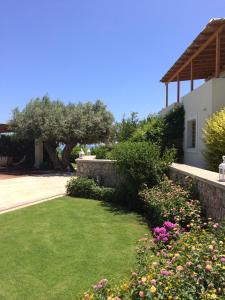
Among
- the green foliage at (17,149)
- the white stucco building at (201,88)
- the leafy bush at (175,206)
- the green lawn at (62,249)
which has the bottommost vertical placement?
the green lawn at (62,249)

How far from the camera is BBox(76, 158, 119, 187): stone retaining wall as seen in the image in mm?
12711

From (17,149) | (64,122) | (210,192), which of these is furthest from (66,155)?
(210,192)

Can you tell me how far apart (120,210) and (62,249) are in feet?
13.0

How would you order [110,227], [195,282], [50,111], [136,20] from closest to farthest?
[195,282]
[110,227]
[136,20]
[50,111]

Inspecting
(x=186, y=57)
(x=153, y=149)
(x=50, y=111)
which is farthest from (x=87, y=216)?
(x=50, y=111)

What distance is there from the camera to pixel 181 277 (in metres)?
2.64

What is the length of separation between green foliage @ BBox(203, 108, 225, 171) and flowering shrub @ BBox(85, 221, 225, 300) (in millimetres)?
6274

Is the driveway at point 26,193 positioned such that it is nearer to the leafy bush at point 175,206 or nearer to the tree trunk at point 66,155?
the leafy bush at point 175,206

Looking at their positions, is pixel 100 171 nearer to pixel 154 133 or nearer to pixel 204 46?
pixel 154 133

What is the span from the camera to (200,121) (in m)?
11.9

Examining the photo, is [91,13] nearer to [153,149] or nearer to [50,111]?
[153,149]

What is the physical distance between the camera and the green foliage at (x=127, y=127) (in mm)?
20620

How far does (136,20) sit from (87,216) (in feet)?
29.5

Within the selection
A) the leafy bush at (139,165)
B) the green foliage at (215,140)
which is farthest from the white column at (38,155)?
the green foliage at (215,140)
